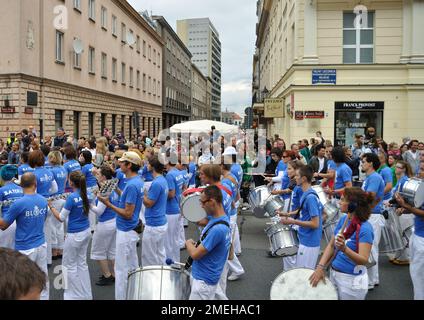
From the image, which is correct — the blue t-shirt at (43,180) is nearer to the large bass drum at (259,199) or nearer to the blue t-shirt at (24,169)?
the blue t-shirt at (24,169)

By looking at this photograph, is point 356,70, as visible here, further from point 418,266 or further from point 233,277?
point 418,266

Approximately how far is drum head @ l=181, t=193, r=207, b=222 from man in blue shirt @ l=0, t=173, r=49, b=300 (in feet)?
6.29

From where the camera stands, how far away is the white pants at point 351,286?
4422mm

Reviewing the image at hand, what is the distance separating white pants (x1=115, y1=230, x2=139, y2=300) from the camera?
19.8ft

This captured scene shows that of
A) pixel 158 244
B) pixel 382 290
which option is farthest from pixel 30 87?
pixel 382 290

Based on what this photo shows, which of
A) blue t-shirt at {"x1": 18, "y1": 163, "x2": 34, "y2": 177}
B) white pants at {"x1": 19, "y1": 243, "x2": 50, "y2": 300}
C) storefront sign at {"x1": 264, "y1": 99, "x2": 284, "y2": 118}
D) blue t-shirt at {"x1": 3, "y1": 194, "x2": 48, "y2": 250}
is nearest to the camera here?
blue t-shirt at {"x1": 3, "y1": 194, "x2": 48, "y2": 250}

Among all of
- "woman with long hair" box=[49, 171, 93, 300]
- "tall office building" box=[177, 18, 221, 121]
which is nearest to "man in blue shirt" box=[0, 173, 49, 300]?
"woman with long hair" box=[49, 171, 93, 300]

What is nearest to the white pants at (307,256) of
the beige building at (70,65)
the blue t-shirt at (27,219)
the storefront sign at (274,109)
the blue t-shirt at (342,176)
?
the blue t-shirt at (342,176)

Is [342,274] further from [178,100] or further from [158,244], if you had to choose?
[178,100]

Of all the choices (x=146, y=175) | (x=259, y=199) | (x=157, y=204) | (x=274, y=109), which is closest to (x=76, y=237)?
(x=157, y=204)

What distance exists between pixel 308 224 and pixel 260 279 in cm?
213

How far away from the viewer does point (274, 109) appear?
2269cm

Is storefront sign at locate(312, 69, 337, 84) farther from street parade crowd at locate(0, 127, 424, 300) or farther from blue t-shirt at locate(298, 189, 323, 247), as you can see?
blue t-shirt at locate(298, 189, 323, 247)

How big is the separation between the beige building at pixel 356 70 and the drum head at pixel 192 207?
13.9 metres
